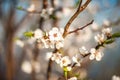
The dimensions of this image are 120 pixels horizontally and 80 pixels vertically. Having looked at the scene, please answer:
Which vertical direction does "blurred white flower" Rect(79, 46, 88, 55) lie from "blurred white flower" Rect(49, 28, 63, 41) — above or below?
below

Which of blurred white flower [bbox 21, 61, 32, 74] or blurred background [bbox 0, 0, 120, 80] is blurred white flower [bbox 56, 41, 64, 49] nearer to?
blurred background [bbox 0, 0, 120, 80]

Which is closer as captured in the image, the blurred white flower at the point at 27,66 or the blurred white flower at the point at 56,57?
the blurred white flower at the point at 56,57

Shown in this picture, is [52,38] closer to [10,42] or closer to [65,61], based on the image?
[65,61]

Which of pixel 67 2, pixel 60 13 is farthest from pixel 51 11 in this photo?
pixel 67 2

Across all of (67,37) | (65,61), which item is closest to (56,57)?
(65,61)

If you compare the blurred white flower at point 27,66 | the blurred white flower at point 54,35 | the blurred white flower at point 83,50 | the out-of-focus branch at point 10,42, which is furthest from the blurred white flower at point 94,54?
the blurred white flower at point 27,66

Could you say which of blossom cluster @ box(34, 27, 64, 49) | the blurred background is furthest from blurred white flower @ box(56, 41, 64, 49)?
the blurred background

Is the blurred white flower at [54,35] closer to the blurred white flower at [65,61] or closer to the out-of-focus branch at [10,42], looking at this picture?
the blurred white flower at [65,61]

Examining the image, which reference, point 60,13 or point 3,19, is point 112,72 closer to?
point 60,13
